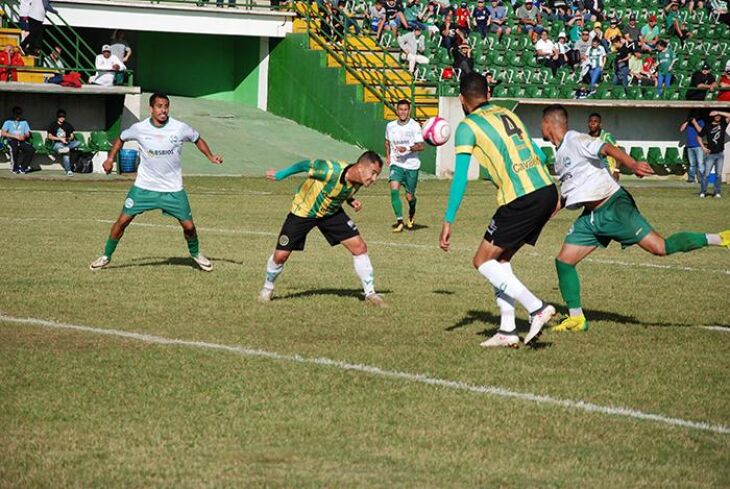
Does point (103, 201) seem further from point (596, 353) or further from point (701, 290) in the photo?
point (596, 353)

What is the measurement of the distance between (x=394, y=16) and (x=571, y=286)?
96.3 feet

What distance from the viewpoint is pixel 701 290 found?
1469cm

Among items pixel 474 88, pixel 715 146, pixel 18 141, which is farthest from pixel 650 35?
pixel 474 88

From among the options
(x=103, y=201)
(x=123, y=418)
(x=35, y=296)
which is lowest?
(x=103, y=201)

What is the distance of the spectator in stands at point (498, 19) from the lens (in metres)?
40.8

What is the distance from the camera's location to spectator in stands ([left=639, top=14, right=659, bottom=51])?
42287 mm

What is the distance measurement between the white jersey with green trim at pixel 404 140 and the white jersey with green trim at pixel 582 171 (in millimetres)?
10094

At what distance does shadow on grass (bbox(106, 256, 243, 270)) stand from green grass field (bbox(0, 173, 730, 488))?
11 centimetres

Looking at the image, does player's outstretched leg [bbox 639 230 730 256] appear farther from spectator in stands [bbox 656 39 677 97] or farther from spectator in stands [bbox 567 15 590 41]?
spectator in stands [bbox 567 15 590 41]

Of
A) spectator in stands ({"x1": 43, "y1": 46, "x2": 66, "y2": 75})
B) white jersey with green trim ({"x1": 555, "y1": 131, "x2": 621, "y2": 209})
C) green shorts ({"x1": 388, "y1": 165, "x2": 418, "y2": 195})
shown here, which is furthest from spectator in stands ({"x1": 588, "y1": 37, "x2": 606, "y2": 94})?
white jersey with green trim ({"x1": 555, "y1": 131, "x2": 621, "y2": 209})

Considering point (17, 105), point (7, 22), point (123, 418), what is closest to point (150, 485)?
point (123, 418)

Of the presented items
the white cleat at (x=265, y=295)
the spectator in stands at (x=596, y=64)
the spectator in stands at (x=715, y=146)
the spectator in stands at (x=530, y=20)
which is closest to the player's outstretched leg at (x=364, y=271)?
the white cleat at (x=265, y=295)

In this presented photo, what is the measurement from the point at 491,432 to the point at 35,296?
259 inches

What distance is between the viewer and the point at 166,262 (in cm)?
1620
